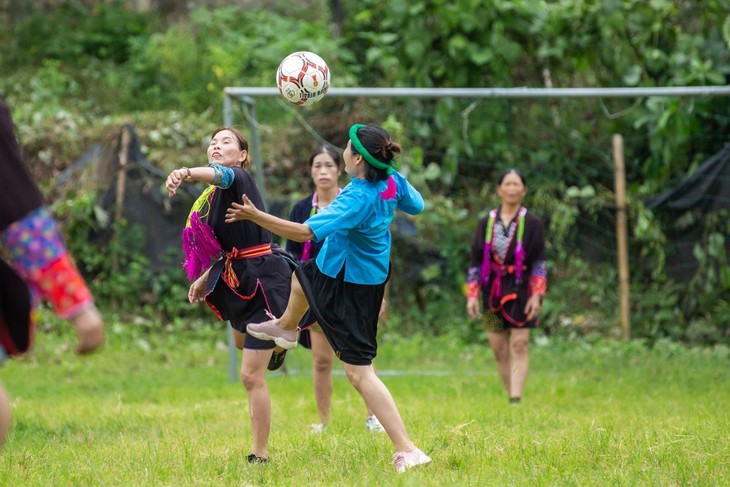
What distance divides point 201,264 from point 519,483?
219 cm

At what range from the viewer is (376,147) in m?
5.09

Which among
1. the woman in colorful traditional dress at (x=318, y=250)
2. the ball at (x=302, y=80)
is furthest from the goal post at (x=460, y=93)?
the ball at (x=302, y=80)

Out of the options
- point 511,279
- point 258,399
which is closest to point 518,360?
point 511,279

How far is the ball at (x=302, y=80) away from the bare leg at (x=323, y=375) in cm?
170

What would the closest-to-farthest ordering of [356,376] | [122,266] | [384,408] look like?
[384,408], [356,376], [122,266]

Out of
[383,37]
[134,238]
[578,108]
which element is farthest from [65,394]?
[578,108]

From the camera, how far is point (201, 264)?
574 cm

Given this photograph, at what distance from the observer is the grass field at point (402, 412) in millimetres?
5051

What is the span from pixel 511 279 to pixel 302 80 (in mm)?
2740

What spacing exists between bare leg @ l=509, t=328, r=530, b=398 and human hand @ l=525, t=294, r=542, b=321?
0.15 meters

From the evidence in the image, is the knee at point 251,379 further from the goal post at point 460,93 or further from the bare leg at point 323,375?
the goal post at point 460,93

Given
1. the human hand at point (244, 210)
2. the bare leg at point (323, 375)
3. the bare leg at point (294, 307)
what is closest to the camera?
the human hand at point (244, 210)

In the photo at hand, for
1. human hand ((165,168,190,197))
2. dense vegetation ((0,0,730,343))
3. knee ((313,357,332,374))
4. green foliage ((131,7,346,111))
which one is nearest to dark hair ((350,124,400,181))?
human hand ((165,168,190,197))

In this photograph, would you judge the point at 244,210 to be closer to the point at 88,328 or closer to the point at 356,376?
the point at 356,376
